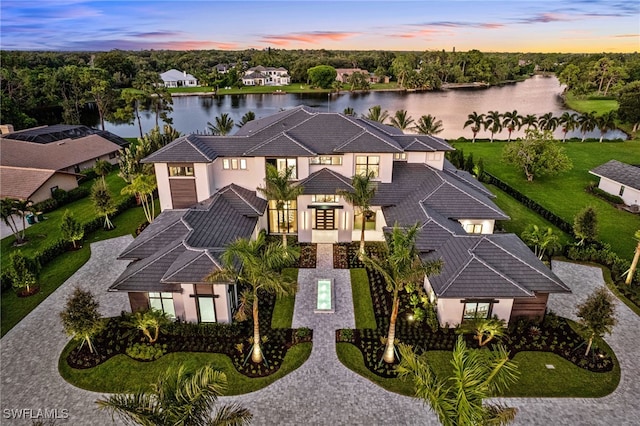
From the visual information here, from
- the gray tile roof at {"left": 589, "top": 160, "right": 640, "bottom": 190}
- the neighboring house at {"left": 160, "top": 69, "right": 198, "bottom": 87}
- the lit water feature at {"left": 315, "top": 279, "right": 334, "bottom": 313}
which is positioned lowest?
the lit water feature at {"left": 315, "top": 279, "right": 334, "bottom": 313}

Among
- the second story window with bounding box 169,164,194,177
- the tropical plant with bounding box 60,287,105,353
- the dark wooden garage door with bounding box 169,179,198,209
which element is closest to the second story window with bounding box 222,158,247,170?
the second story window with bounding box 169,164,194,177

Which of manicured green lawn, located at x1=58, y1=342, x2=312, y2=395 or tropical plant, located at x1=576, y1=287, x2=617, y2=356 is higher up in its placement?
tropical plant, located at x1=576, y1=287, x2=617, y2=356

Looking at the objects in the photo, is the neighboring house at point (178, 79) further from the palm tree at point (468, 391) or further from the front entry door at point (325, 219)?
the palm tree at point (468, 391)

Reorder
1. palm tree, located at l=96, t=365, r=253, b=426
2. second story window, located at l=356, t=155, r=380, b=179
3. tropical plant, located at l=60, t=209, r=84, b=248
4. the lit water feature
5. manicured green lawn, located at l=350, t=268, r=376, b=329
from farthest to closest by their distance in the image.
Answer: second story window, located at l=356, t=155, r=380, b=179 → tropical plant, located at l=60, t=209, r=84, b=248 → the lit water feature → manicured green lawn, located at l=350, t=268, r=376, b=329 → palm tree, located at l=96, t=365, r=253, b=426

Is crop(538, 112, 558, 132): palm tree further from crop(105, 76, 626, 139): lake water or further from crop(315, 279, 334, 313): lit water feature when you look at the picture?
crop(315, 279, 334, 313): lit water feature

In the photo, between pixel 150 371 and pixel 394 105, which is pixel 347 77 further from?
pixel 150 371

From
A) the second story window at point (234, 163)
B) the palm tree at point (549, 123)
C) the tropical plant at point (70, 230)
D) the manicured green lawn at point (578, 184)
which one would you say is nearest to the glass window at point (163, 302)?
the second story window at point (234, 163)
